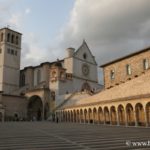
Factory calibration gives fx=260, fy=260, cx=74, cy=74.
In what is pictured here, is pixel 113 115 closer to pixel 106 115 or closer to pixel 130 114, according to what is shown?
pixel 106 115

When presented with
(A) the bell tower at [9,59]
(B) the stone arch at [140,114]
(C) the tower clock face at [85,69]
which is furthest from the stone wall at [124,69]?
(A) the bell tower at [9,59]

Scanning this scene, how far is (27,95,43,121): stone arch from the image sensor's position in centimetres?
6275

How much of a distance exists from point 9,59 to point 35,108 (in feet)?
54.8

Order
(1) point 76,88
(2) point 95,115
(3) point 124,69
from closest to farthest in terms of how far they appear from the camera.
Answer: (2) point 95,115
(3) point 124,69
(1) point 76,88

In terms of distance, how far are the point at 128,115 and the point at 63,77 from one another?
31.6 metres

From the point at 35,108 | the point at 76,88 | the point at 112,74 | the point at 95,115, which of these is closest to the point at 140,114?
the point at 95,115

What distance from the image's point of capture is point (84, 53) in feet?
225

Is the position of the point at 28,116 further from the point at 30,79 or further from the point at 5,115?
the point at 30,79

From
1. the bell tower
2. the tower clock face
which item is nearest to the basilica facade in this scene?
the tower clock face

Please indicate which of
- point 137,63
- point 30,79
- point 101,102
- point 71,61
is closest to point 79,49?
point 71,61

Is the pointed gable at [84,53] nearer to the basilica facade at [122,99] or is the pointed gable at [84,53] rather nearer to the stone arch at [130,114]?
the basilica facade at [122,99]

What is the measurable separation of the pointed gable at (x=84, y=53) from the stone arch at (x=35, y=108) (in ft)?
48.3

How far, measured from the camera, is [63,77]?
60.5m

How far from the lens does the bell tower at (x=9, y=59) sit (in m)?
70.1
